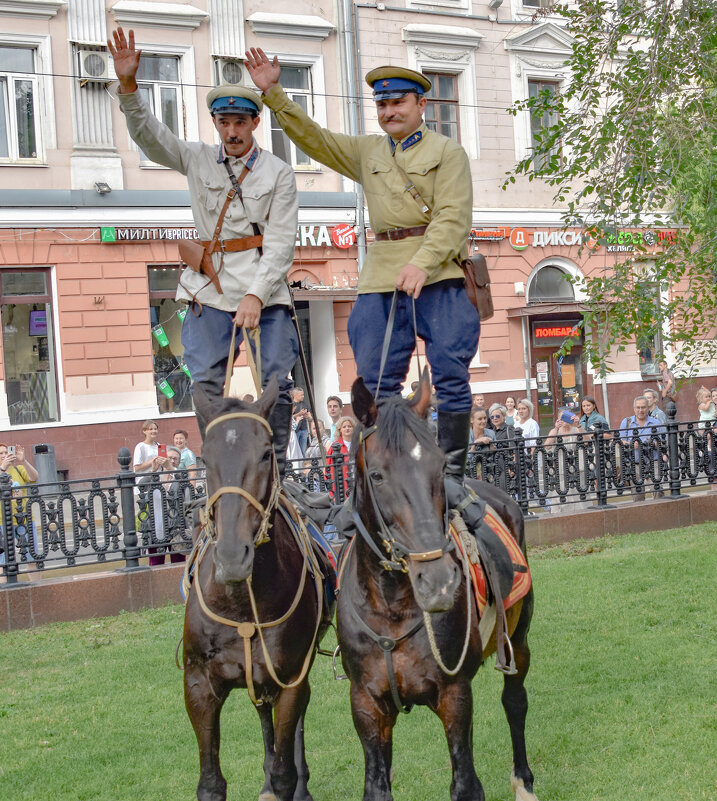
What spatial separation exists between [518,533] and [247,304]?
2.10 meters

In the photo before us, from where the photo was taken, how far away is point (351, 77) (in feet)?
79.9

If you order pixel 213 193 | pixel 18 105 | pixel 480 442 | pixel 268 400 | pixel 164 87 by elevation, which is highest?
pixel 164 87

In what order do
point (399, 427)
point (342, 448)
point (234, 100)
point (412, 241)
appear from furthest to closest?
point (342, 448)
point (234, 100)
point (412, 241)
point (399, 427)

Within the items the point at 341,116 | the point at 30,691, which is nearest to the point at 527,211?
the point at 341,116

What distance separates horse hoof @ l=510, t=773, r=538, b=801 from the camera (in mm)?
5652

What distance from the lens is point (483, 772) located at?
614 cm

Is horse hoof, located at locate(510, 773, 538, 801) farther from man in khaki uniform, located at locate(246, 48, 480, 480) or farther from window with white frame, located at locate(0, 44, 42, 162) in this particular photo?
window with white frame, located at locate(0, 44, 42, 162)

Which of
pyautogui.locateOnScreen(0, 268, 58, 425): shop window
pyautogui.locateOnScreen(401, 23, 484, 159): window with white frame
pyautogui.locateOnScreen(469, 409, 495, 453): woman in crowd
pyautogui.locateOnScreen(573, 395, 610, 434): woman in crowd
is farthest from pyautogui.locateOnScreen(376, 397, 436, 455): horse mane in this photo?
pyautogui.locateOnScreen(401, 23, 484, 159): window with white frame

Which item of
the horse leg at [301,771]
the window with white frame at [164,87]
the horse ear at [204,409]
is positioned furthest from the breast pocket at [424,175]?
the window with white frame at [164,87]

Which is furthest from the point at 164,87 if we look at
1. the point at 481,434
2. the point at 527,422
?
the point at 481,434

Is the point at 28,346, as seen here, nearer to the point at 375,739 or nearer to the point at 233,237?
the point at 233,237

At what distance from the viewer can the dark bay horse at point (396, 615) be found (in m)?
4.04

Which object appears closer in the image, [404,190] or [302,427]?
[404,190]

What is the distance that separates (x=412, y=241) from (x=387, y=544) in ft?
5.61
